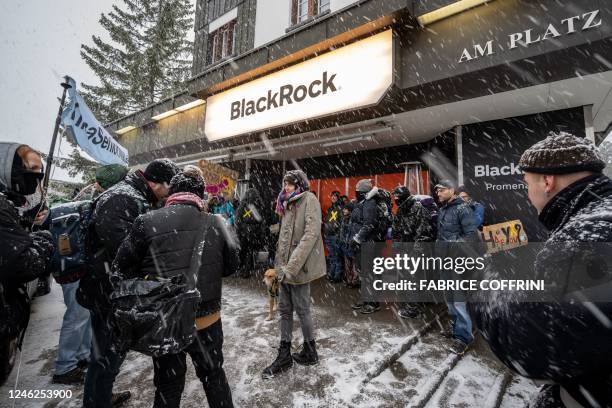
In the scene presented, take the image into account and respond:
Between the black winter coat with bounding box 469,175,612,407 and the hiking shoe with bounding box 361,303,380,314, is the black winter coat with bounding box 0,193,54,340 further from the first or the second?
the hiking shoe with bounding box 361,303,380,314

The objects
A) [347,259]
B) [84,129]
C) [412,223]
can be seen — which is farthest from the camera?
[347,259]

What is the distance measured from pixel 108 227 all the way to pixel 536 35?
19.6 feet

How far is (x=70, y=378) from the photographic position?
2916 mm

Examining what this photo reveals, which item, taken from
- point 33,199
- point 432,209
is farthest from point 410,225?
point 33,199

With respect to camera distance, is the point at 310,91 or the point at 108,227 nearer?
the point at 108,227

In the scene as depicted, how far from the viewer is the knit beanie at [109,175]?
269 cm

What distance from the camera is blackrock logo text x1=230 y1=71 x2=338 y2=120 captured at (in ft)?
18.8

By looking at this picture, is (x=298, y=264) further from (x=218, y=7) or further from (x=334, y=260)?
(x=218, y=7)

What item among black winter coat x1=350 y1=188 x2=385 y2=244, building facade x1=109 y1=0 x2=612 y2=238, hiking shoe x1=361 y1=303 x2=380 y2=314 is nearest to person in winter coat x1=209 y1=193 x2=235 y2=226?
building facade x1=109 y1=0 x2=612 y2=238

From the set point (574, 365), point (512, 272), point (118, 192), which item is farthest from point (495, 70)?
point (118, 192)

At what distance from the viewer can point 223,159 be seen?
9492 mm

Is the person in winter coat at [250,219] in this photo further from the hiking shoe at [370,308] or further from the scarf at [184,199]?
the scarf at [184,199]

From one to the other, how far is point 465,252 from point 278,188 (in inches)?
302

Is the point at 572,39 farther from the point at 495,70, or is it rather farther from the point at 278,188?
the point at 278,188
